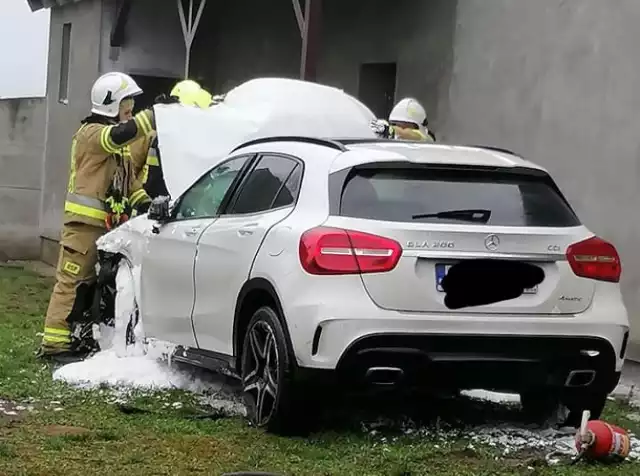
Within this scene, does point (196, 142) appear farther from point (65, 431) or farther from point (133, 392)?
point (65, 431)

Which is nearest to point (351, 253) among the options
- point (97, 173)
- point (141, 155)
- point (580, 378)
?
point (580, 378)

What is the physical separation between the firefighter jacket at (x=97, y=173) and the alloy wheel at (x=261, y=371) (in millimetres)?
2648

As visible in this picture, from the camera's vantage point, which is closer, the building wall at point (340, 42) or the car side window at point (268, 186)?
the car side window at point (268, 186)

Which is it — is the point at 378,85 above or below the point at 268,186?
above

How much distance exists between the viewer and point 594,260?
6.25 m

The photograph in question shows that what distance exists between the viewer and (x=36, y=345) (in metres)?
9.62

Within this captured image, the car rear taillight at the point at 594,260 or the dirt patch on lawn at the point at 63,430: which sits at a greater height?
the car rear taillight at the point at 594,260

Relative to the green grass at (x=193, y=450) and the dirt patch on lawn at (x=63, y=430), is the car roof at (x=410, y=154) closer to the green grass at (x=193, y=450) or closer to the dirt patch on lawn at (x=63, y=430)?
the green grass at (x=193, y=450)

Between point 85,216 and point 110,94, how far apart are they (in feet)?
2.98

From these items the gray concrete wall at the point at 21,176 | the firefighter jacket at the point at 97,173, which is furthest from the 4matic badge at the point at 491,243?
the gray concrete wall at the point at 21,176

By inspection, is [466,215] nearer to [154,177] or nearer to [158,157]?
[158,157]

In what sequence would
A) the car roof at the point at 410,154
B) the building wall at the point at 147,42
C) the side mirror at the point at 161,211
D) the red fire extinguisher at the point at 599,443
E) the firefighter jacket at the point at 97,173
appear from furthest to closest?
the building wall at the point at 147,42, the firefighter jacket at the point at 97,173, the side mirror at the point at 161,211, the car roof at the point at 410,154, the red fire extinguisher at the point at 599,443

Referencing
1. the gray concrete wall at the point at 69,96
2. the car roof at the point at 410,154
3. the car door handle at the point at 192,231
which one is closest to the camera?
the car roof at the point at 410,154

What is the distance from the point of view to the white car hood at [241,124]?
9211 millimetres
